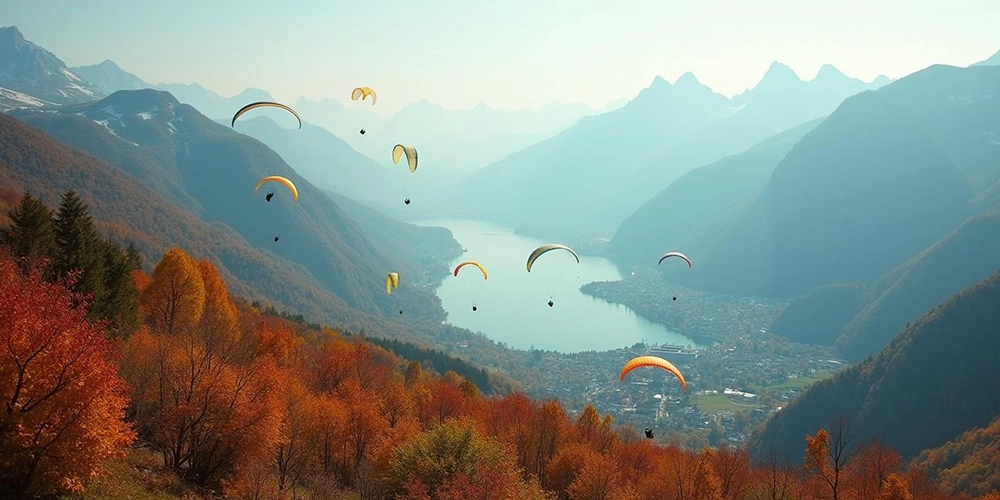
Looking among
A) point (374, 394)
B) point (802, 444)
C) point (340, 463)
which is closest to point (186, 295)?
point (374, 394)

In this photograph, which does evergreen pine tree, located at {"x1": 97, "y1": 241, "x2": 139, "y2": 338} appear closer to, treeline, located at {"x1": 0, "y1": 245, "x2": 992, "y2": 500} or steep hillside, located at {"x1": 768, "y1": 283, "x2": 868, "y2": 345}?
treeline, located at {"x1": 0, "y1": 245, "x2": 992, "y2": 500}

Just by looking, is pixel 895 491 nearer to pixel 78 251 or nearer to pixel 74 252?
pixel 78 251

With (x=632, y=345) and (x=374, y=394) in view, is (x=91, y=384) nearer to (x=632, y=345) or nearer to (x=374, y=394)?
(x=374, y=394)

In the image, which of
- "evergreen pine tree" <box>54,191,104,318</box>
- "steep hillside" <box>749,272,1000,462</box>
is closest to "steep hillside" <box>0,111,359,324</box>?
"evergreen pine tree" <box>54,191,104,318</box>

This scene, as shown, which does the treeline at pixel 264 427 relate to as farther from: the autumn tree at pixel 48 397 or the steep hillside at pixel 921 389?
the steep hillside at pixel 921 389

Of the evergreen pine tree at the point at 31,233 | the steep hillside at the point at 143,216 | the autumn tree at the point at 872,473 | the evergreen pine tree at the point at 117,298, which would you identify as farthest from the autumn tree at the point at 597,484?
the steep hillside at the point at 143,216

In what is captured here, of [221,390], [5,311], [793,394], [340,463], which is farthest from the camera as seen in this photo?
[793,394]

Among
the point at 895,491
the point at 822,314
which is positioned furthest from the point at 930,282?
the point at 895,491
